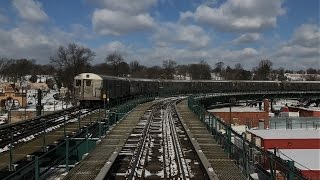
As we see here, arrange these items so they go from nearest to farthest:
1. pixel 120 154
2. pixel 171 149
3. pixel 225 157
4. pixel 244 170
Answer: pixel 244 170
pixel 225 157
pixel 120 154
pixel 171 149

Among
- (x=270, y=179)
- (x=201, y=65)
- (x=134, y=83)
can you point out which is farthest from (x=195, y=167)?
(x=201, y=65)

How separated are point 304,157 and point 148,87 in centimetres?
4148

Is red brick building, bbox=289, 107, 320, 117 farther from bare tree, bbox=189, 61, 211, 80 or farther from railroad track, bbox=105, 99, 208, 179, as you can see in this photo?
bare tree, bbox=189, 61, 211, 80

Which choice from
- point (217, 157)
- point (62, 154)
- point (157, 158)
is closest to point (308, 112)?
point (217, 157)

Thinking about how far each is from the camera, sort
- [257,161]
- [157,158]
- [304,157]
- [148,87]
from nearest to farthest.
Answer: [257,161]
[157,158]
[304,157]
[148,87]

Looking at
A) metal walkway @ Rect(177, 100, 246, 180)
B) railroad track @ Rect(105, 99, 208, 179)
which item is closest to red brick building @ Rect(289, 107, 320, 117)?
metal walkway @ Rect(177, 100, 246, 180)

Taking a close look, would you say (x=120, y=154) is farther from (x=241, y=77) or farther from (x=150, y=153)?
(x=241, y=77)

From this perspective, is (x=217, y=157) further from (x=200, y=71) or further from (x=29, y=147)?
(x=200, y=71)

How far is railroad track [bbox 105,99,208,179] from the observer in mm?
13257

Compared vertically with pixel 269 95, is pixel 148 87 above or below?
above

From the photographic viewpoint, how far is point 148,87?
233 feet

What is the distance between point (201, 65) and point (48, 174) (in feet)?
606

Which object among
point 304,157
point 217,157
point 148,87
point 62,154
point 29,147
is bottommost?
point 304,157

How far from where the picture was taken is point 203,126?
1019 inches
